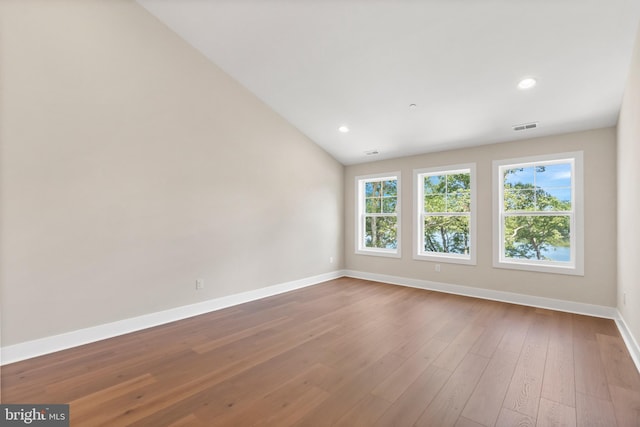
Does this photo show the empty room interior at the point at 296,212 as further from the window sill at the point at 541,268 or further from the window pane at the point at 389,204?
the window pane at the point at 389,204

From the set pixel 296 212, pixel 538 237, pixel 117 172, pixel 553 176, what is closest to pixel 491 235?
pixel 538 237

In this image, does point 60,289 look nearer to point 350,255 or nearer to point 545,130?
point 350,255

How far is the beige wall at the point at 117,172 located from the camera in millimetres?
2496

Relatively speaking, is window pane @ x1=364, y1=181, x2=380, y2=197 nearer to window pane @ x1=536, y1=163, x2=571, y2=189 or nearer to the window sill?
the window sill

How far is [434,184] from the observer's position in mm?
5125

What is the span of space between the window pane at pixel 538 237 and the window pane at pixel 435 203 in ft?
3.19

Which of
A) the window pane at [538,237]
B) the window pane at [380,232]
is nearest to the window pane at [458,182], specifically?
the window pane at [538,237]

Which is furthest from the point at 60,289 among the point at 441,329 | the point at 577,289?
the point at 577,289

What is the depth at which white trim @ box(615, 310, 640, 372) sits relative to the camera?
2379 mm

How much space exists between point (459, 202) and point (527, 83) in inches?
82.3

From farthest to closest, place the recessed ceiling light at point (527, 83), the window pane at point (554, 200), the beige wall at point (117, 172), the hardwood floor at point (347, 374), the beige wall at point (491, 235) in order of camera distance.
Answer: the window pane at point (554, 200) < the beige wall at point (491, 235) < the recessed ceiling light at point (527, 83) < the beige wall at point (117, 172) < the hardwood floor at point (347, 374)

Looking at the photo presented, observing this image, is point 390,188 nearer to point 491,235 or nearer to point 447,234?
point 447,234

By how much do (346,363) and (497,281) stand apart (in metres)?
3.09

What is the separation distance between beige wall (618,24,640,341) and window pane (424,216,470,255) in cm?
180
